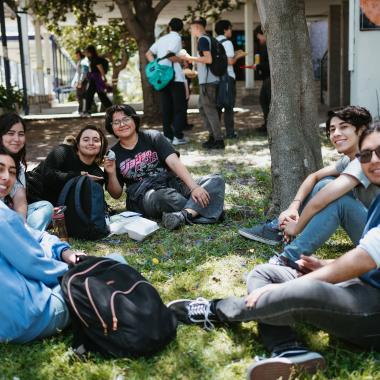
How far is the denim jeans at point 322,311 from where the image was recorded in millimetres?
2754

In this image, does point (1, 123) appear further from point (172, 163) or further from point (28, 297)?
point (28, 297)

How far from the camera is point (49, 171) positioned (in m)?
5.07

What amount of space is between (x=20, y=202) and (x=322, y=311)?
2.55 meters

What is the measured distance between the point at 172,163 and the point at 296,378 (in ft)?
9.53

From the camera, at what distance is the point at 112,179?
5355 mm

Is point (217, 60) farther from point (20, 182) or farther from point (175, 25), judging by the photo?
point (20, 182)

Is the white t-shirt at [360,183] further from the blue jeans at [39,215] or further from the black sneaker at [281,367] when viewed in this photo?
the blue jeans at [39,215]

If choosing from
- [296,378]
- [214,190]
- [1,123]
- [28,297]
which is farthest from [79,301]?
[214,190]

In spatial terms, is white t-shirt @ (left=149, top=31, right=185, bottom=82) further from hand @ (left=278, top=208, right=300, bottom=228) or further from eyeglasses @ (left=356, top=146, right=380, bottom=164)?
eyeglasses @ (left=356, top=146, right=380, bottom=164)

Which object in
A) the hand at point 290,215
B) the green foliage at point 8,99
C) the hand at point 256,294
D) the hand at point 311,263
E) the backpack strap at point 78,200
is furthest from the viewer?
the green foliage at point 8,99

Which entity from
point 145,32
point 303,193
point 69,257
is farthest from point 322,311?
point 145,32

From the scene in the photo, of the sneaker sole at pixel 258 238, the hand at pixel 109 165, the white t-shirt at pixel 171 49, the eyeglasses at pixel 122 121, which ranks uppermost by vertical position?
the white t-shirt at pixel 171 49

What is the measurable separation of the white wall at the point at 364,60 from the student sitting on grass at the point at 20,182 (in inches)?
246

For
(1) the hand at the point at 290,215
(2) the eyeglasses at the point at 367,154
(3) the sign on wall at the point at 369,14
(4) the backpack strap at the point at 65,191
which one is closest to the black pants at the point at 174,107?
(3) the sign on wall at the point at 369,14
